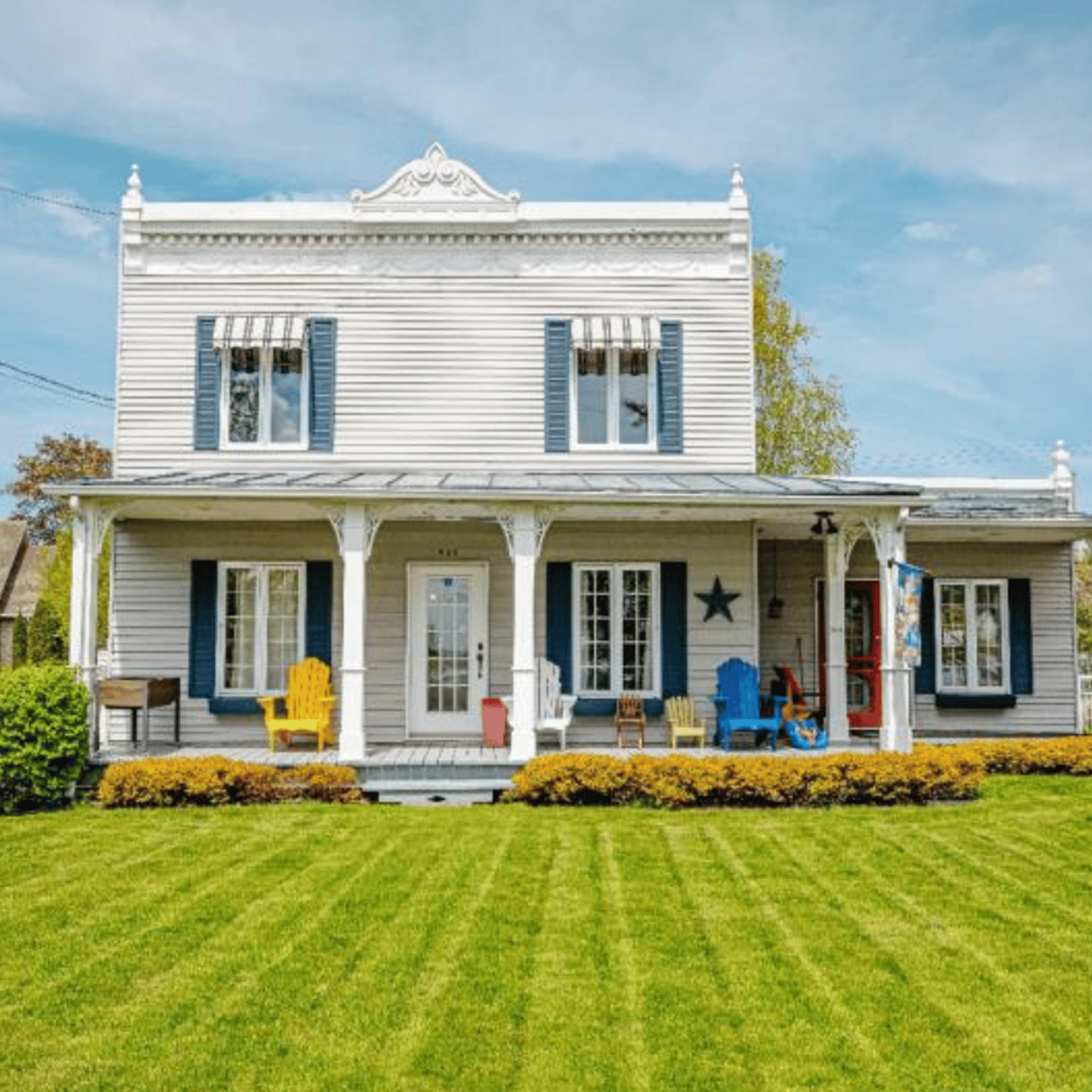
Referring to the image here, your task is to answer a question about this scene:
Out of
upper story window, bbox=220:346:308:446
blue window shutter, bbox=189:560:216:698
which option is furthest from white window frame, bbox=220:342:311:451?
blue window shutter, bbox=189:560:216:698

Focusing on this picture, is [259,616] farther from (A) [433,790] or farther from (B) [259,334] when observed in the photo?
(A) [433,790]

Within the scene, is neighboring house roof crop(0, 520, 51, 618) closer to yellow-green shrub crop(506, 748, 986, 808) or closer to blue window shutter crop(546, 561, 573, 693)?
blue window shutter crop(546, 561, 573, 693)

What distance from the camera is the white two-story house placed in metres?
13.5

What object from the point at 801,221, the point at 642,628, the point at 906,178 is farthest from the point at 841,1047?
the point at 801,221

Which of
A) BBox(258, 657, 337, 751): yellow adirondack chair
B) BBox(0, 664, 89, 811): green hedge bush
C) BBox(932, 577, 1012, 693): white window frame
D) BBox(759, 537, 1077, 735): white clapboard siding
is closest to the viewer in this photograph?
BBox(0, 664, 89, 811): green hedge bush

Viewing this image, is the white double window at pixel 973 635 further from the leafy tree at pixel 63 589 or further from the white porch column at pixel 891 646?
the leafy tree at pixel 63 589

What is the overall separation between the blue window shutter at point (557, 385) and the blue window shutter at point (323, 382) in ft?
8.78

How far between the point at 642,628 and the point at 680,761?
2985mm

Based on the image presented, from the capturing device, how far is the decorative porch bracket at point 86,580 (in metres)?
11.6

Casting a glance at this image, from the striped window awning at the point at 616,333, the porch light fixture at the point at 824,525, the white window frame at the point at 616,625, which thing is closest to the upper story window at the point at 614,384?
the striped window awning at the point at 616,333

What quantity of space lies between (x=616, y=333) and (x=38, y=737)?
797cm

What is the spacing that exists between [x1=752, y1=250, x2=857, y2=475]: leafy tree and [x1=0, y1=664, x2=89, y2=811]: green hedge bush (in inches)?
712

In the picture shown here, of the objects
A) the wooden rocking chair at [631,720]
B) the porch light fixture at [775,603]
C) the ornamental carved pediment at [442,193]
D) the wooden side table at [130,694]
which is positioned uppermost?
the ornamental carved pediment at [442,193]

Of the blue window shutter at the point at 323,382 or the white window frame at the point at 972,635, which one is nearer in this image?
the blue window shutter at the point at 323,382
